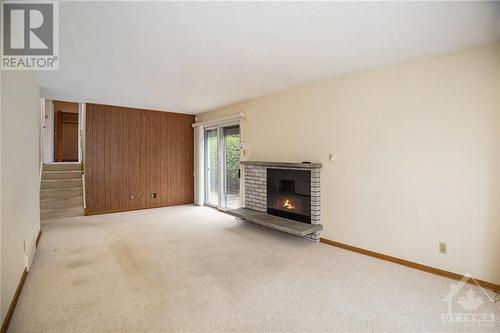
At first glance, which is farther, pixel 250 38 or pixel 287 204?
pixel 287 204

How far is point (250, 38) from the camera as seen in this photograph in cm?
245

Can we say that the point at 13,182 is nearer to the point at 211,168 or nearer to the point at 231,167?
the point at 231,167

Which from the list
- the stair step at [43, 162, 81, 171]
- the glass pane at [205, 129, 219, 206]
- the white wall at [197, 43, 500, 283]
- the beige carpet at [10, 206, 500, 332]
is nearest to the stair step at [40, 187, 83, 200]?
the stair step at [43, 162, 81, 171]

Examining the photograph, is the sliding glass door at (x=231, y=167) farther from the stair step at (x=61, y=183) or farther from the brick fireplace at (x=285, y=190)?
the stair step at (x=61, y=183)

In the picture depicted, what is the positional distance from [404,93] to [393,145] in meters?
0.62

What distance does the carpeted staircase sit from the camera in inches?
209

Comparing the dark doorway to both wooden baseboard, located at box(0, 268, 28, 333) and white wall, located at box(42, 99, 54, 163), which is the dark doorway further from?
wooden baseboard, located at box(0, 268, 28, 333)

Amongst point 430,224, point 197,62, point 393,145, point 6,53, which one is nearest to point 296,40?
point 197,62

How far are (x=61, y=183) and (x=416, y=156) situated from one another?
266 inches

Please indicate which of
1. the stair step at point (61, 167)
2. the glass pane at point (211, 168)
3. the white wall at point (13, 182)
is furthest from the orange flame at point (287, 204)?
the stair step at point (61, 167)

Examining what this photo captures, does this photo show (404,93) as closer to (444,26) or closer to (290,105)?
(444,26)

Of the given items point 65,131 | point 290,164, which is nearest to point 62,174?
point 65,131

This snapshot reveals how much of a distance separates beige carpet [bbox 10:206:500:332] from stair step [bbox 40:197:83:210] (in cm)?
164

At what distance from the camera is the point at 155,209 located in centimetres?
627
